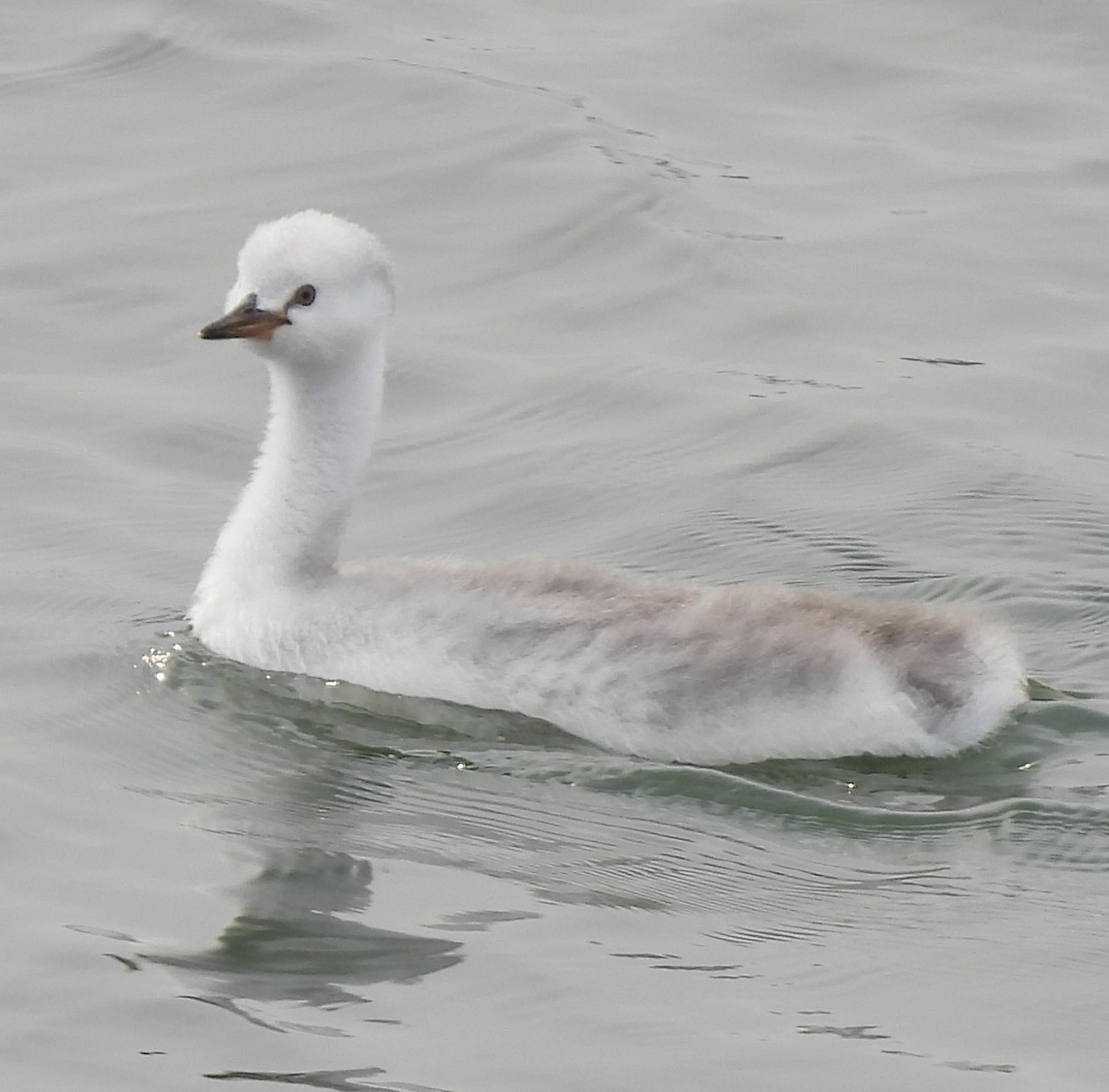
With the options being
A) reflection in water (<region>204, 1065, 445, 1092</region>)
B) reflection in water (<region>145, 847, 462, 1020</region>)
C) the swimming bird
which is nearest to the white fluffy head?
the swimming bird

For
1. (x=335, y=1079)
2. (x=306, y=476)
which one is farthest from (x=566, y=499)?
(x=335, y=1079)

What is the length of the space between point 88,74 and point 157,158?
1.24 meters

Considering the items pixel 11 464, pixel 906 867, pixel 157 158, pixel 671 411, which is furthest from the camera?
pixel 157 158

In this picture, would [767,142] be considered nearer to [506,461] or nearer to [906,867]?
[506,461]

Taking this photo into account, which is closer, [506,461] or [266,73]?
[506,461]

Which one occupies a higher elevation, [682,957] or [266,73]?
[266,73]

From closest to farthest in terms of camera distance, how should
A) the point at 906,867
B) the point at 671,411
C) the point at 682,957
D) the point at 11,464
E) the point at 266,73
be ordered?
1. the point at 682,957
2. the point at 906,867
3. the point at 11,464
4. the point at 671,411
5. the point at 266,73

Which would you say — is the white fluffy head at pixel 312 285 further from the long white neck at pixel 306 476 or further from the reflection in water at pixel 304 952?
the reflection in water at pixel 304 952

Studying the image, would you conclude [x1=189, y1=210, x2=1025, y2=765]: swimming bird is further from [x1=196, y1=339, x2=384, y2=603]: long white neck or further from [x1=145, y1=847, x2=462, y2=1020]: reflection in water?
[x1=145, y1=847, x2=462, y2=1020]: reflection in water

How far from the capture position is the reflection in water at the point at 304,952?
635 centimetres

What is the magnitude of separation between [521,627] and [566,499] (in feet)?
7.88

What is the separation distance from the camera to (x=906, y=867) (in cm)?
705

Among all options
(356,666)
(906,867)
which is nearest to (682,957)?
(906,867)

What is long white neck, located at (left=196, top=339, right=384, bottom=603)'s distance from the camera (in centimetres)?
841
